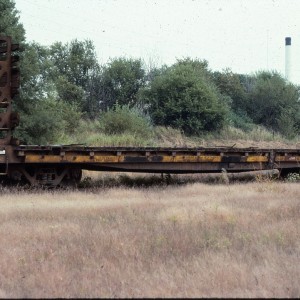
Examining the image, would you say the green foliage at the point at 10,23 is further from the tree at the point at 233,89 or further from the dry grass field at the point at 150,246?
the tree at the point at 233,89

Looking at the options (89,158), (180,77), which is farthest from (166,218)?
(180,77)

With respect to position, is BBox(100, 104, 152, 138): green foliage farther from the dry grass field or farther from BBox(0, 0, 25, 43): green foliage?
the dry grass field

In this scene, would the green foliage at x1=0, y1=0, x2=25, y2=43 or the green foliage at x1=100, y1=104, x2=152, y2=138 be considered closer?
the green foliage at x1=0, y1=0, x2=25, y2=43

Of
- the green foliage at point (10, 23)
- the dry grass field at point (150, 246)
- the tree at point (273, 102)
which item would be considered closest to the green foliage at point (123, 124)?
the green foliage at point (10, 23)

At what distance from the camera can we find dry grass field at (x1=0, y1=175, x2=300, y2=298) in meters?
5.72

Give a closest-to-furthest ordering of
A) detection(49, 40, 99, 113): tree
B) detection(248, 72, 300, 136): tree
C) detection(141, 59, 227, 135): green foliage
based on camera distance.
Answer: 1. detection(141, 59, 227, 135): green foliage
2. detection(49, 40, 99, 113): tree
3. detection(248, 72, 300, 136): tree

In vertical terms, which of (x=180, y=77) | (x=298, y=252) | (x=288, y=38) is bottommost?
(x=298, y=252)

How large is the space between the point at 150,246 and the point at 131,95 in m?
36.6

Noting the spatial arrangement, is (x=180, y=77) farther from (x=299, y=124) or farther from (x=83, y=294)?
(x=83, y=294)

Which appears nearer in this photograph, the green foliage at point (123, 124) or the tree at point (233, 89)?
the green foliage at point (123, 124)

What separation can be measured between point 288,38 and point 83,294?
155 ft

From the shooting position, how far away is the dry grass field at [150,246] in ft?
18.8

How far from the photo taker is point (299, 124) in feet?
157

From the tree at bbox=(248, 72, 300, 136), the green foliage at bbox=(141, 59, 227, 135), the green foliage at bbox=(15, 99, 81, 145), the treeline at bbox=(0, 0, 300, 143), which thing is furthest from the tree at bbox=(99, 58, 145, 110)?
the green foliage at bbox=(15, 99, 81, 145)
